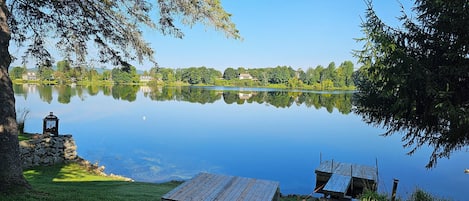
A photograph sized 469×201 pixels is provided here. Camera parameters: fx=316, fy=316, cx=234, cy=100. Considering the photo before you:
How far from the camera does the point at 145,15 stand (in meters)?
6.71

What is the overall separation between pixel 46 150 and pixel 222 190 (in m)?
7.93

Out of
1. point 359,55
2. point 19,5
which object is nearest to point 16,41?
point 19,5

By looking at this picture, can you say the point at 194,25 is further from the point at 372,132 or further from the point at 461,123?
the point at 372,132

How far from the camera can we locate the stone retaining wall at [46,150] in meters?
9.34

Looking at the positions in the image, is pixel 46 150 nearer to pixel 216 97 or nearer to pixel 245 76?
pixel 216 97

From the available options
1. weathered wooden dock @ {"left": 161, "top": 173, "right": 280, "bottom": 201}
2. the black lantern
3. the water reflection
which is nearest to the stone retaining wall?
the black lantern

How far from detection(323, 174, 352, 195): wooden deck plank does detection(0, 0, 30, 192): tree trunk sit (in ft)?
19.5

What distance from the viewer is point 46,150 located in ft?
33.0

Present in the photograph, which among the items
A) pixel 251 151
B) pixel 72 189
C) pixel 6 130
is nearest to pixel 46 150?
pixel 72 189

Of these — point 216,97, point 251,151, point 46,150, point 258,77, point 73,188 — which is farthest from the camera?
point 258,77

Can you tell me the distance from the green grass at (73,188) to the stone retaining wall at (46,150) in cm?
32

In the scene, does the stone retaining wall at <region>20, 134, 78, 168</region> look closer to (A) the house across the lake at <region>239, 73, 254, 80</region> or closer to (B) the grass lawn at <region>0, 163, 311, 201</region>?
(B) the grass lawn at <region>0, 163, 311, 201</region>

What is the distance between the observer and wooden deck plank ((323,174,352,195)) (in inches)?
281

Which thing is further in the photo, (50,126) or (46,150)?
(50,126)
